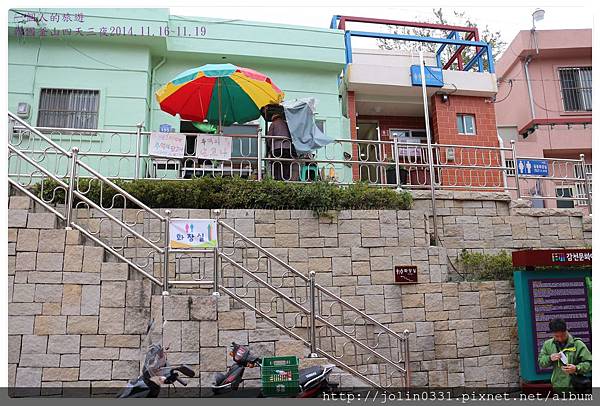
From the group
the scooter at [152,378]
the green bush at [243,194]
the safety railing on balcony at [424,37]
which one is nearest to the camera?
the scooter at [152,378]

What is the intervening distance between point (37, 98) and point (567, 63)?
557 inches

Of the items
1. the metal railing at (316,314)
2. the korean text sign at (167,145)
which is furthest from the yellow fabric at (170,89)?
the metal railing at (316,314)

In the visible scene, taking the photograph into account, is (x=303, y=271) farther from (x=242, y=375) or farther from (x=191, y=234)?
(x=242, y=375)

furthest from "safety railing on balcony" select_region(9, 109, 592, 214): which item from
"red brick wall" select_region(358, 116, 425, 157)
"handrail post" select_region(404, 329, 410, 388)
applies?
"handrail post" select_region(404, 329, 410, 388)

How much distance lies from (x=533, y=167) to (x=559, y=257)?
3215 mm

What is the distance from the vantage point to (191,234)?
553cm

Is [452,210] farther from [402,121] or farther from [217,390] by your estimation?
[402,121]

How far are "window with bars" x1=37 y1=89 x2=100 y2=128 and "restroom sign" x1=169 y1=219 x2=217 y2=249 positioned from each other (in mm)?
5425

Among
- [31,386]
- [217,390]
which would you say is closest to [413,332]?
[217,390]

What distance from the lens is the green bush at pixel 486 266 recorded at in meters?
7.33

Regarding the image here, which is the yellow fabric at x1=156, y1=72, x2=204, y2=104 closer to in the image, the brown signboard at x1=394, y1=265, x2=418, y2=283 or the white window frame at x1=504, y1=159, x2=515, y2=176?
the brown signboard at x1=394, y1=265, x2=418, y2=283

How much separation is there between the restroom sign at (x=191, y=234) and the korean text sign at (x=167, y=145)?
2288mm

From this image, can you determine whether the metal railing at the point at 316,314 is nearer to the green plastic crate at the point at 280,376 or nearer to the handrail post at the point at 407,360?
the handrail post at the point at 407,360

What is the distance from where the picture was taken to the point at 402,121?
1334 cm
